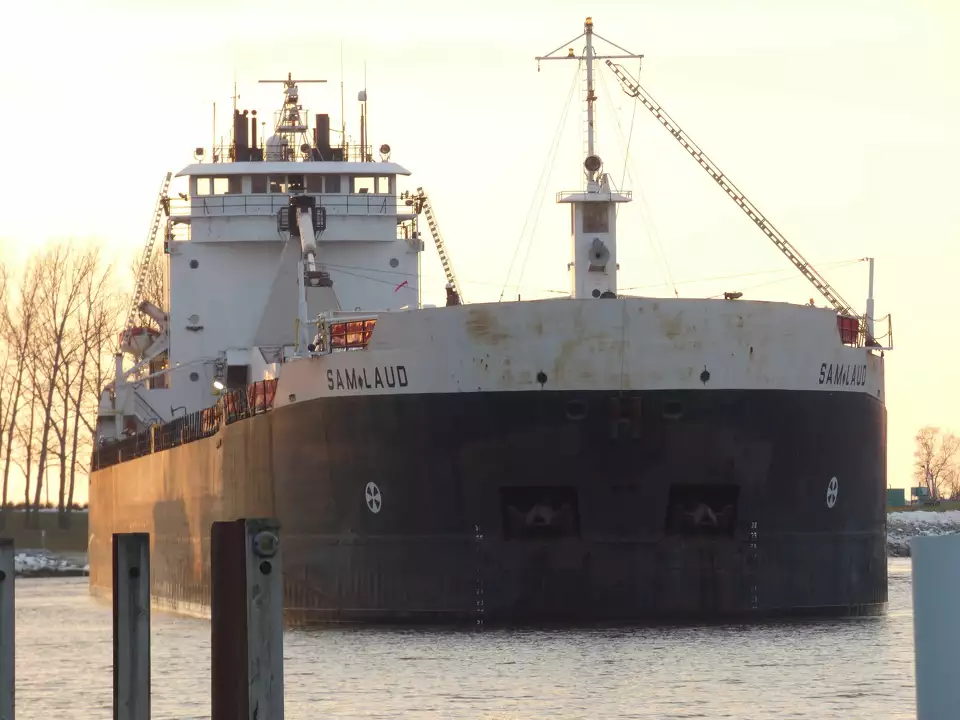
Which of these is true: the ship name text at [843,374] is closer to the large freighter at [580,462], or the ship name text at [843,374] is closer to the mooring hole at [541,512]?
the large freighter at [580,462]

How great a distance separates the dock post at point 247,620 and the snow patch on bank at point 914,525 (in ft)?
194

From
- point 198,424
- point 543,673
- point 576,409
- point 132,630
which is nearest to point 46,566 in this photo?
point 198,424

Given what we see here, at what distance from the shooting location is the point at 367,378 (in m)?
23.6

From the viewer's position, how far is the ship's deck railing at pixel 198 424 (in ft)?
90.3

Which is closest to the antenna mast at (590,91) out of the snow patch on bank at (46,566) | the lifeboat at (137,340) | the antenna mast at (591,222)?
the antenna mast at (591,222)

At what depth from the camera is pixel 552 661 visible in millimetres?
18156

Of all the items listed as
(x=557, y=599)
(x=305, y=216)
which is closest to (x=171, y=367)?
(x=305, y=216)

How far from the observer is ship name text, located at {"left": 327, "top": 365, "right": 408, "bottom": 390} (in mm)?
23141

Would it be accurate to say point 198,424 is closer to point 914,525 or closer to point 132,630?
point 132,630

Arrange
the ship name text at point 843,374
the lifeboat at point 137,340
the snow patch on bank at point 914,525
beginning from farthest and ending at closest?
the snow patch on bank at point 914,525 → the lifeboat at point 137,340 → the ship name text at point 843,374

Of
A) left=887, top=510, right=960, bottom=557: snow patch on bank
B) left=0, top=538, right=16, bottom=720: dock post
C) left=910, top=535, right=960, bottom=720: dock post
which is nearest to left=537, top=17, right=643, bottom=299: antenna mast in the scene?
left=0, top=538, right=16, bottom=720: dock post

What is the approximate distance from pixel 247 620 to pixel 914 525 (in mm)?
71240

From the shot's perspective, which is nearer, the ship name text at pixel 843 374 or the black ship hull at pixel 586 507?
the black ship hull at pixel 586 507

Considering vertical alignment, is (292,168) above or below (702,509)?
above
